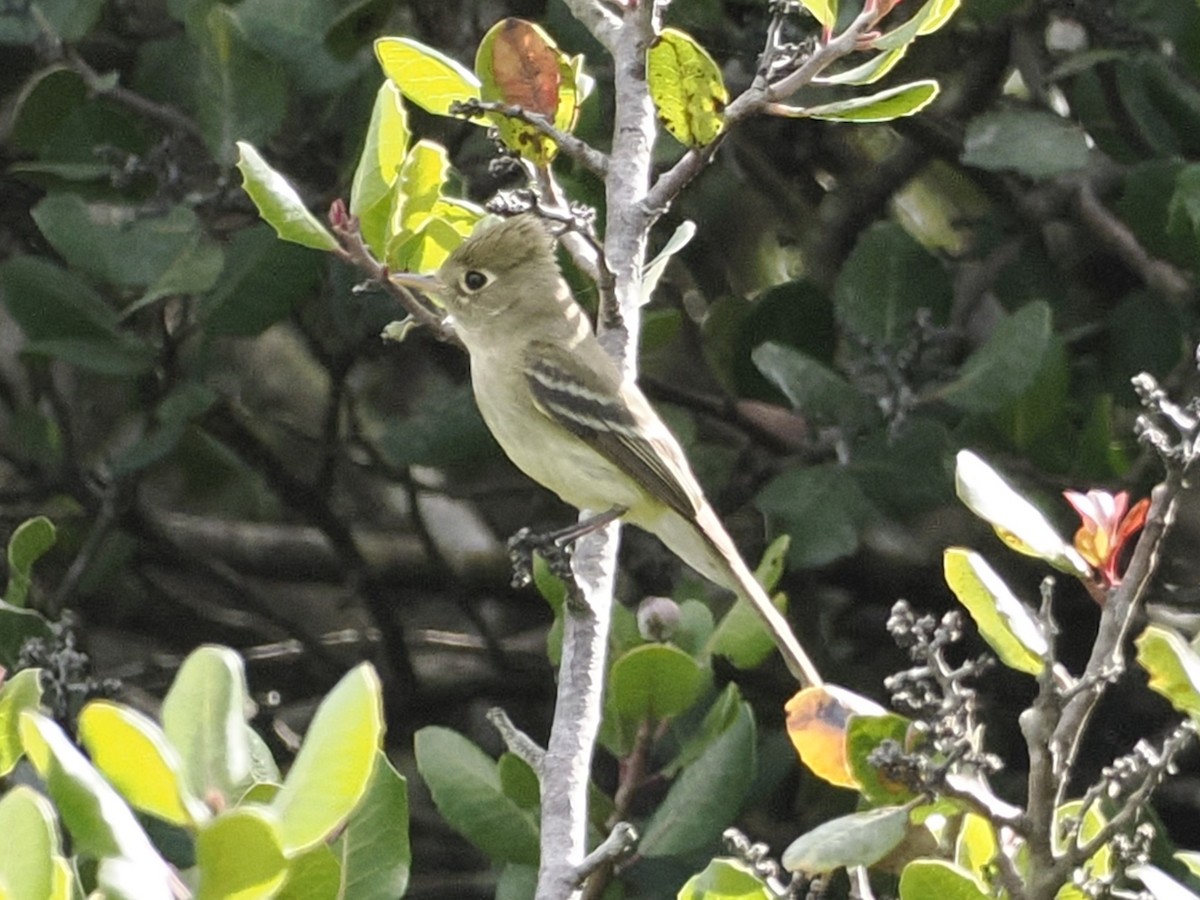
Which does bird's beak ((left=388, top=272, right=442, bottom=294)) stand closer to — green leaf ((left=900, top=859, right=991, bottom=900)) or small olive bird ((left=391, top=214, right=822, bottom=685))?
small olive bird ((left=391, top=214, right=822, bottom=685))

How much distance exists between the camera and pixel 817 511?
133 inches

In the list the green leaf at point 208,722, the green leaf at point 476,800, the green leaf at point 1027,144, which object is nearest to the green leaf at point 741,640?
the green leaf at point 476,800

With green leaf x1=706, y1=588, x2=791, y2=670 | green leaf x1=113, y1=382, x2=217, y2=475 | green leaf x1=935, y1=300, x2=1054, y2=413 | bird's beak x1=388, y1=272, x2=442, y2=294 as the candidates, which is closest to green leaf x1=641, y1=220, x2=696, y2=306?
bird's beak x1=388, y1=272, x2=442, y2=294

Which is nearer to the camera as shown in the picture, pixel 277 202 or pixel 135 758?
pixel 135 758

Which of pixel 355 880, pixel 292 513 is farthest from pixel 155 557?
pixel 355 880

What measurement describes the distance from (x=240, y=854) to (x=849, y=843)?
65cm

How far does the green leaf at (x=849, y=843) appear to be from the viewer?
6.39 feet

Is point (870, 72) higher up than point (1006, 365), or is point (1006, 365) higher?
point (870, 72)

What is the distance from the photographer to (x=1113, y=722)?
3967 millimetres

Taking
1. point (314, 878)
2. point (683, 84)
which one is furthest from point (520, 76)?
point (314, 878)

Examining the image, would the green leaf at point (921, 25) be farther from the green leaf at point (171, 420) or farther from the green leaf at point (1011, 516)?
the green leaf at point (171, 420)

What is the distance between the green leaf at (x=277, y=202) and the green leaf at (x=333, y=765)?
3.16 ft

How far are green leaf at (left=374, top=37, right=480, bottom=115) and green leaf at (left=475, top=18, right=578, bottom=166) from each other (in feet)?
0.10

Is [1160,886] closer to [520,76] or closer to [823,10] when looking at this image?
[823,10]
